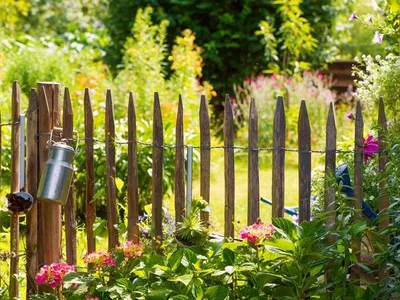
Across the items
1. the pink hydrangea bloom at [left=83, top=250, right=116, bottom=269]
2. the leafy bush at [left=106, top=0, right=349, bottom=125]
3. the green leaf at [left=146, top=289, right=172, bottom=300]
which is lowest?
the green leaf at [left=146, top=289, right=172, bottom=300]

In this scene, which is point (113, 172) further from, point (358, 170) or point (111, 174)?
point (358, 170)

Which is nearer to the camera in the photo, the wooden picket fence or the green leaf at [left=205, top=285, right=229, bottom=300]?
the green leaf at [left=205, top=285, right=229, bottom=300]

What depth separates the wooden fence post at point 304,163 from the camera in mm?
4156

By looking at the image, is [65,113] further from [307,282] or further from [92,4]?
[92,4]

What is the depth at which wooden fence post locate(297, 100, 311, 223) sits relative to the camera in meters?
4.16

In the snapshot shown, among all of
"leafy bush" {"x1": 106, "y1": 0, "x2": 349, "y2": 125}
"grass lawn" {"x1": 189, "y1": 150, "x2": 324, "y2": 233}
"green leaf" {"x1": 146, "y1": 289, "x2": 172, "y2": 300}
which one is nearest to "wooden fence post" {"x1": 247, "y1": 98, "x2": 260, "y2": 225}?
"green leaf" {"x1": 146, "y1": 289, "x2": 172, "y2": 300}

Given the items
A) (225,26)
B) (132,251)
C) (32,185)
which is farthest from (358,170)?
(225,26)

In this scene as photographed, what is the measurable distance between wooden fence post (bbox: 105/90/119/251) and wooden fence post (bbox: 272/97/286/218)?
0.82 m

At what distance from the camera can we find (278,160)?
4.21 metres

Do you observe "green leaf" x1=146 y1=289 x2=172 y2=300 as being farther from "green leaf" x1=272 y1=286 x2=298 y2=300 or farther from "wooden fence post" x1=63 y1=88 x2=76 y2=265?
→ "wooden fence post" x1=63 y1=88 x2=76 y2=265

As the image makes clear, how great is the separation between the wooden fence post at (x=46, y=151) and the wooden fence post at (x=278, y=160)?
1.10 metres

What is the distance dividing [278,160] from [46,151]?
3.86ft

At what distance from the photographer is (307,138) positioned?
4188 mm

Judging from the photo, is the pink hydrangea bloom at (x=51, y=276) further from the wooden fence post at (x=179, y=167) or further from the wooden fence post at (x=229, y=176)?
the wooden fence post at (x=229, y=176)
